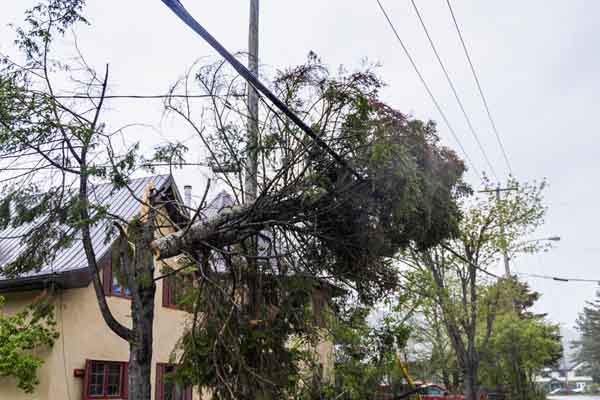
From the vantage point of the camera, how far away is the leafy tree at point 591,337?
62781 millimetres

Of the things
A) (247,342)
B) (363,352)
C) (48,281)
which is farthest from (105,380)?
(247,342)

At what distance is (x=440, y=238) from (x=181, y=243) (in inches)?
141

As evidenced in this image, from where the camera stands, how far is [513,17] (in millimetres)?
9914

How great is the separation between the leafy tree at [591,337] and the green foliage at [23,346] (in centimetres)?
6061

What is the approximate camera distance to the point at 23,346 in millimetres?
11391

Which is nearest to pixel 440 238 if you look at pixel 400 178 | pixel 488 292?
pixel 400 178

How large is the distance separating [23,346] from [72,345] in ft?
3.27

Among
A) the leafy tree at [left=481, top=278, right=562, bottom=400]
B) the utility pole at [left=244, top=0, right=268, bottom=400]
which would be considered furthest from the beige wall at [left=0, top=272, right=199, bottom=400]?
the leafy tree at [left=481, top=278, right=562, bottom=400]

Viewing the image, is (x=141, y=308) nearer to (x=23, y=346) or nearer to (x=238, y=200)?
(x=238, y=200)

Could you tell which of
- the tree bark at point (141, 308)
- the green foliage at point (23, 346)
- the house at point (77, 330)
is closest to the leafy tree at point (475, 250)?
the house at point (77, 330)

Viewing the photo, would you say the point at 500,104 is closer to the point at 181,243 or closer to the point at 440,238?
the point at 440,238

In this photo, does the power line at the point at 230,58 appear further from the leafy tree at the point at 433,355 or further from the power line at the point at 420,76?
the leafy tree at the point at 433,355

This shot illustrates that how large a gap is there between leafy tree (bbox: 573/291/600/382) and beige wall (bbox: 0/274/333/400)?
5883 cm

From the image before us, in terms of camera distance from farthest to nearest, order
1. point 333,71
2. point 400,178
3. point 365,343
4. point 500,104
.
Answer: point 500,104 → point 365,343 → point 333,71 → point 400,178
